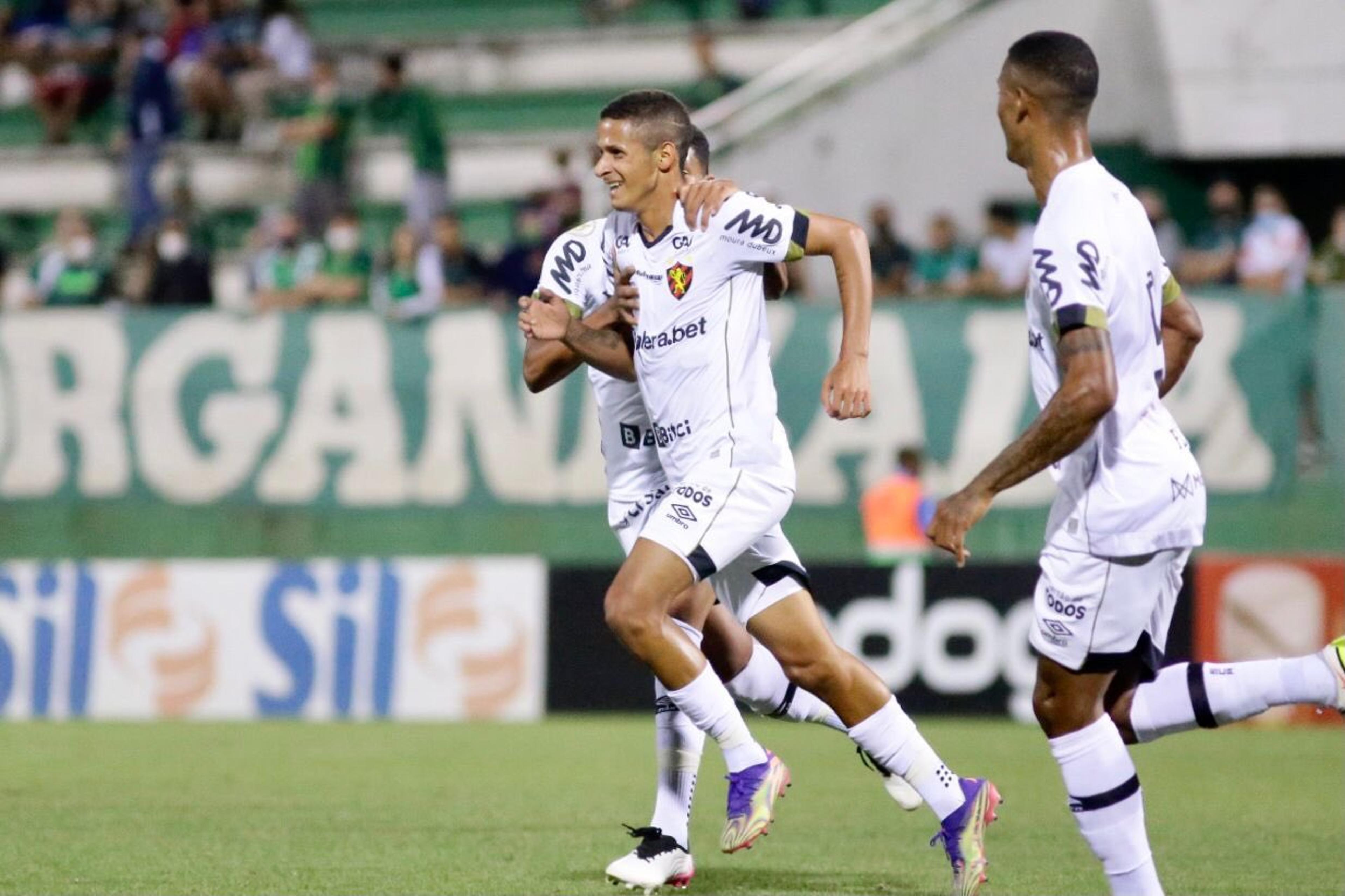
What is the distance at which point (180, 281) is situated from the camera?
18.2 metres

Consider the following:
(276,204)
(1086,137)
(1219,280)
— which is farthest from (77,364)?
(1086,137)

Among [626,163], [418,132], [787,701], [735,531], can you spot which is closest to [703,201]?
[626,163]

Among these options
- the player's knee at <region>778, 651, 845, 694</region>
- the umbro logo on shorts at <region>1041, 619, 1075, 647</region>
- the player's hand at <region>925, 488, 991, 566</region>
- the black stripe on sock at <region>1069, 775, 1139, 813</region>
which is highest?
the player's hand at <region>925, 488, 991, 566</region>

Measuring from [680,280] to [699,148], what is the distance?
2.40 ft

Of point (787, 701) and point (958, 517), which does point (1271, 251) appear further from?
point (958, 517)

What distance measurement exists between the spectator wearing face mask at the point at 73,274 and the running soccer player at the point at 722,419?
1274cm

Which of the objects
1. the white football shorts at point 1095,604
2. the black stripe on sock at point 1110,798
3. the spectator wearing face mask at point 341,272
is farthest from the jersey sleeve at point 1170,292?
the spectator wearing face mask at point 341,272

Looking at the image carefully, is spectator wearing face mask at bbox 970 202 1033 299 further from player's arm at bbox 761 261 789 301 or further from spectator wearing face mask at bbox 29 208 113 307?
player's arm at bbox 761 261 789 301

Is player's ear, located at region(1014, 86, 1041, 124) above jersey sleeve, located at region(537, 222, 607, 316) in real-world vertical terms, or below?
above

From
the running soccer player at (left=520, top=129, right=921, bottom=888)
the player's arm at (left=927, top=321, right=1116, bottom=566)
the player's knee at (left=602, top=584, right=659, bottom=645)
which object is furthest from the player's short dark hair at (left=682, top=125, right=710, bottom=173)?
the player's arm at (left=927, top=321, right=1116, bottom=566)

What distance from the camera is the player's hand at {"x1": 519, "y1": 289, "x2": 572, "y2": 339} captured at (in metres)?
6.81

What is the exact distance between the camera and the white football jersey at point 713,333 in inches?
265

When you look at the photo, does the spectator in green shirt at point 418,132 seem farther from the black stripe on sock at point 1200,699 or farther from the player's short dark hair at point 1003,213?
the black stripe on sock at point 1200,699

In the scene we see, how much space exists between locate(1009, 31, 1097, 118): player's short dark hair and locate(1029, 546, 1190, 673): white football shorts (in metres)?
1.20
